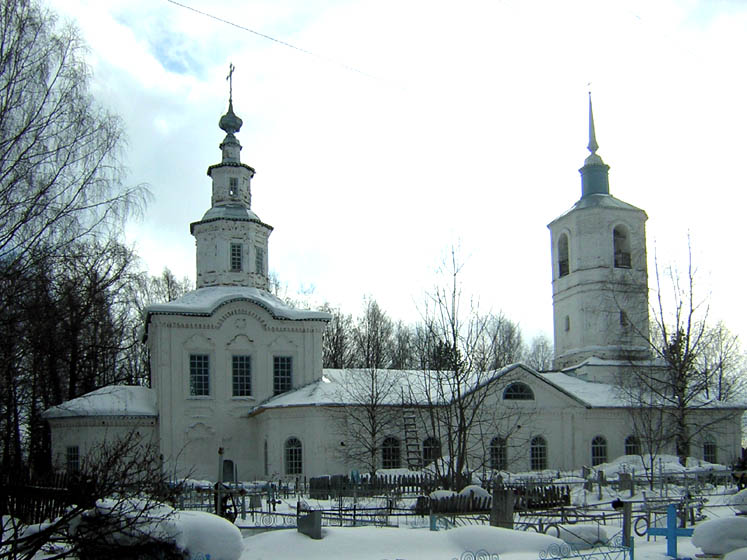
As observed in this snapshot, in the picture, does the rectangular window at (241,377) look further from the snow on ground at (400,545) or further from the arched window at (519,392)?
the snow on ground at (400,545)

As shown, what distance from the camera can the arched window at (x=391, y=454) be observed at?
30812mm

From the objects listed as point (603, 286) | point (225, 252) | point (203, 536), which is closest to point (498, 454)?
point (603, 286)

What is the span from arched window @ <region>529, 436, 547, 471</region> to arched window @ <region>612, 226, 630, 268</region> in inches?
382

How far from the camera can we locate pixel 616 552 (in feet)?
41.9

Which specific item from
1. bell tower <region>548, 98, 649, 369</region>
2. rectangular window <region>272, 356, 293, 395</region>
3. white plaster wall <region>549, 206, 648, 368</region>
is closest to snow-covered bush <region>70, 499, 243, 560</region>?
rectangular window <region>272, 356, 293, 395</region>

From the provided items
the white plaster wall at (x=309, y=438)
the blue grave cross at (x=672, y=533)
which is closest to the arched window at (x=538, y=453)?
the white plaster wall at (x=309, y=438)

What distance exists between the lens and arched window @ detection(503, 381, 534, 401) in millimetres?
32156

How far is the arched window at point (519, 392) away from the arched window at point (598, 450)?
11.7ft

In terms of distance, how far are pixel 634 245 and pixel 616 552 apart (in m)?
26.9

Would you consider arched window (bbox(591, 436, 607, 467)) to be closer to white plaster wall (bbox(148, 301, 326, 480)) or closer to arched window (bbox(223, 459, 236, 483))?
white plaster wall (bbox(148, 301, 326, 480))

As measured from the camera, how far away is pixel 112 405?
100.0 feet

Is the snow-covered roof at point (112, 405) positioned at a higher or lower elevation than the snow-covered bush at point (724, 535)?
higher

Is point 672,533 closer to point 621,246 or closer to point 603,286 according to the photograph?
point 603,286

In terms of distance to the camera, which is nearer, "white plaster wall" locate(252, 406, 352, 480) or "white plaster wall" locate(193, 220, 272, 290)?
"white plaster wall" locate(252, 406, 352, 480)
